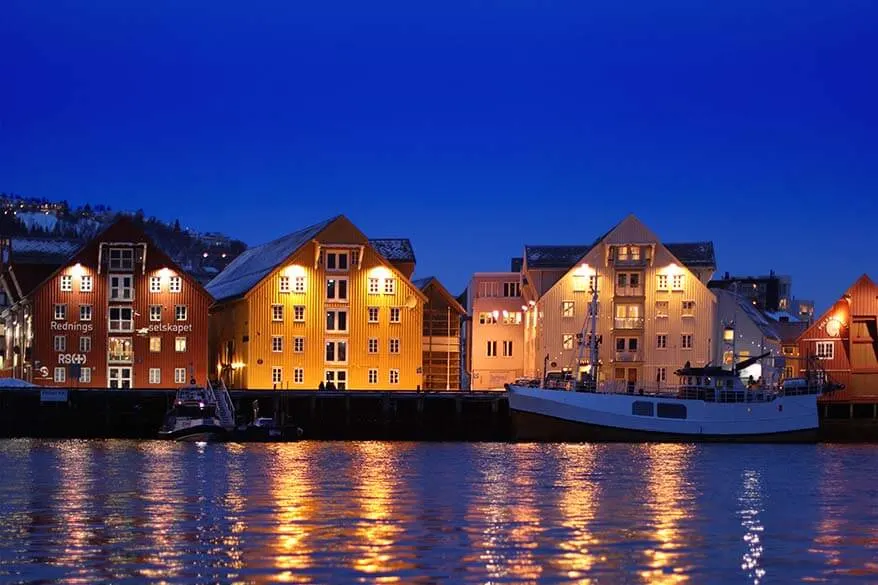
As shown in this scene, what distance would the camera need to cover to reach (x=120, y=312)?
354 ft

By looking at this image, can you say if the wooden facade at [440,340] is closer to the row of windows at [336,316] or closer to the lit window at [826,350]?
the row of windows at [336,316]

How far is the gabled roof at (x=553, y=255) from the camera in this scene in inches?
Answer: 4710

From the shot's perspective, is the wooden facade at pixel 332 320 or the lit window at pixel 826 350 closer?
the wooden facade at pixel 332 320

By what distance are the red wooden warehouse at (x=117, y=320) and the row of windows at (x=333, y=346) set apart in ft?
15.6

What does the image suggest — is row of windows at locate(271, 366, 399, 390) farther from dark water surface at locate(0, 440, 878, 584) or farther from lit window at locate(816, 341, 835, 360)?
lit window at locate(816, 341, 835, 360)

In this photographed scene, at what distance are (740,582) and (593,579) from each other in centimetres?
322

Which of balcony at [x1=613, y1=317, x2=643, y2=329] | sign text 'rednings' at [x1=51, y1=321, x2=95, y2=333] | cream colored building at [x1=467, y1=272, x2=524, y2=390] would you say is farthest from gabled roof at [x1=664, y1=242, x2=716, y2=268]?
sign text 'rednings' at [x1=51, y1=321, x2=95, y2=333]

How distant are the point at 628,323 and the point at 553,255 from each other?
8.95 m

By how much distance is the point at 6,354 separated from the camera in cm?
11912

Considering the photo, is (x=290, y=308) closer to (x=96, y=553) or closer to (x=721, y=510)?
(x=721, y=510)

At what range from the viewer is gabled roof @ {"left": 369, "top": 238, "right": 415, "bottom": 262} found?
121 m

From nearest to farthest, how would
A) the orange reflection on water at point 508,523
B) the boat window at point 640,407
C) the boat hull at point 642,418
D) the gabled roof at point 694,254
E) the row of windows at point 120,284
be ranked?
the orange reflection on water at point 508,523
the boat hull at point 642,418
the boat window at point 640,407
the row of windows at point 120,284
the gabled roof at point 694,254

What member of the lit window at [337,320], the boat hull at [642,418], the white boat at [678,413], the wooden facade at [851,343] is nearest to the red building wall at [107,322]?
the lit window at [337,320]

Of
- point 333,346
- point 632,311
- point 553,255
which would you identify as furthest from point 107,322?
point 632,311
